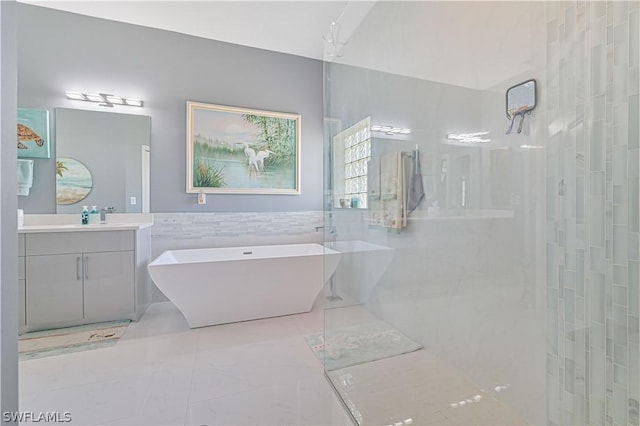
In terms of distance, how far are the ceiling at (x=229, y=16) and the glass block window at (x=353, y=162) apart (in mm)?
1185

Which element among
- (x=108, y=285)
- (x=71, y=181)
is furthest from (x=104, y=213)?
(x=108, y=285)

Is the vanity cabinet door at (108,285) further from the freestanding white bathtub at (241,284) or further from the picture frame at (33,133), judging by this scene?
the picture frame at (33,133)

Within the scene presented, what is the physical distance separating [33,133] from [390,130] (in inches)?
133

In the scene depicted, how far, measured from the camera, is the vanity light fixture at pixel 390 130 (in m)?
2.02

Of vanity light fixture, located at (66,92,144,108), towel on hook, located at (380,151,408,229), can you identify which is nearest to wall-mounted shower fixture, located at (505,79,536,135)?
towel on hook, located at (380,151,408,229)

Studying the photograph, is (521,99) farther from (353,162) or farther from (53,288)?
(53,288)

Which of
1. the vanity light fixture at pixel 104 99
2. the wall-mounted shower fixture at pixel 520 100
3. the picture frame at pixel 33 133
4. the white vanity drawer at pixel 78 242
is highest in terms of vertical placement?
the vanity light fixture at pixel 104 99

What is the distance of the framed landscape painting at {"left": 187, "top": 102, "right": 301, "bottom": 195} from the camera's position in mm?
3365

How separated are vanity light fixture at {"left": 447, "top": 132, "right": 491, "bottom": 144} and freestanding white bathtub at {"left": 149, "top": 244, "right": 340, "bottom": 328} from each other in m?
1.28

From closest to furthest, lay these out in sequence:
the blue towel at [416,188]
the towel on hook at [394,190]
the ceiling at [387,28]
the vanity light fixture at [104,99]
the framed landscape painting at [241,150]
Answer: the ceiling at [387,28] < the blue towel at [416,188] < the towel on hook at [394,190] < the vanity light fixture at [104,99] < the framed landscape painting at [241,150]

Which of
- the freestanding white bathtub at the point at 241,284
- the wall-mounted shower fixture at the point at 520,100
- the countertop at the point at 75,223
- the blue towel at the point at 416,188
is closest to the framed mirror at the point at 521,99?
the wall-mounted shower fixture at the point at 520,100

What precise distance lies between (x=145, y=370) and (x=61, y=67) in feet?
10.1

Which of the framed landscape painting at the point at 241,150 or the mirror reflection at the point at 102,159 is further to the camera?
the framed landscape painting at the point at 241,150

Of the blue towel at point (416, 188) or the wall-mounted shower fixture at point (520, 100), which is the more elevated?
the wall-mounted shower fixture at point (520, 100)
